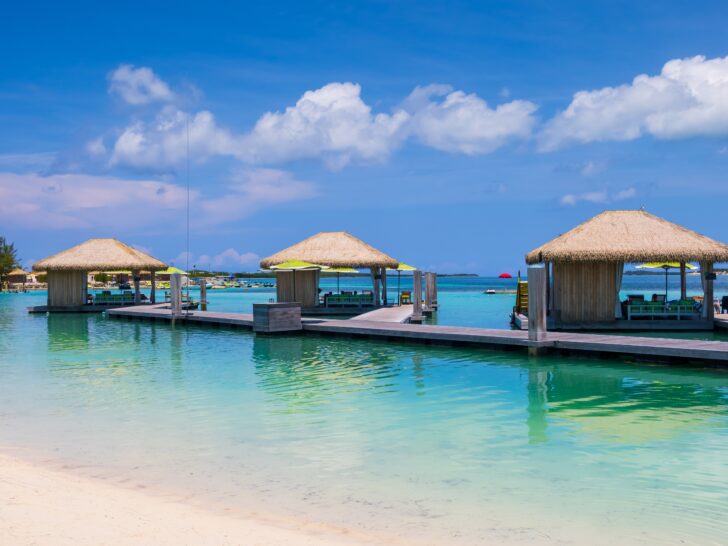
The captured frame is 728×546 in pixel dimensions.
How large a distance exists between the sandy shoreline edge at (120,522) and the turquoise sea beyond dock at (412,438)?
14.0 inches

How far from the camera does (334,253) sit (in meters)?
27.9

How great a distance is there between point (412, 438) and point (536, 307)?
7338 mm

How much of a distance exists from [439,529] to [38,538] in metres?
2.69

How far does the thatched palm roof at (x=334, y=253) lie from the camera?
2733cm

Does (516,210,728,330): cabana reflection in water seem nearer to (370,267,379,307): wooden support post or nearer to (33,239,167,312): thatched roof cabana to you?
(370,267,379,307): wooden support post

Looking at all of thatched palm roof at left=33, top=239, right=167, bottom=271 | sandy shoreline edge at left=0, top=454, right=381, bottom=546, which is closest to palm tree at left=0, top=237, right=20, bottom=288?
thatched palm roof at left=33, top=239, right=167, bottom=271

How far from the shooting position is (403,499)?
5781 millimetres

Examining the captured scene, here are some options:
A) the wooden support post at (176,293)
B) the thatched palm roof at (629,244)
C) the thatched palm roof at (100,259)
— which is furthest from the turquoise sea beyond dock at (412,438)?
the thatched palm roof at (100,259)

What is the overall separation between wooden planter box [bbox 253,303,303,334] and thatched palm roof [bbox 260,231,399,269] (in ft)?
25.3

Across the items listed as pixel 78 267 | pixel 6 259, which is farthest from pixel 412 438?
pixel 6 259

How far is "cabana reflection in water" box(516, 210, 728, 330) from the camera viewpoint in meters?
19.0

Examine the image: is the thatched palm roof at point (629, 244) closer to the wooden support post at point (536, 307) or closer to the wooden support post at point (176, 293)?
the wooden support post at point (536, 307)

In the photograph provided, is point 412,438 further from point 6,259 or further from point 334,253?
point 6,259

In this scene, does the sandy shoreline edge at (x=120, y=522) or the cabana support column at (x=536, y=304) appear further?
the cabana support column at (x=536, y=304)
